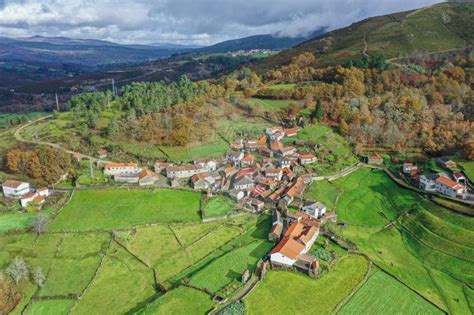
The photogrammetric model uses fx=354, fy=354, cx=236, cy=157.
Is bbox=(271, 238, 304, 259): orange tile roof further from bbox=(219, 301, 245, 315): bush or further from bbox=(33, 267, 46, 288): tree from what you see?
bbox=(33, 267, 46, 288): tree

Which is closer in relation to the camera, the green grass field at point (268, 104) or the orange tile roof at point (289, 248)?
the orange tile roof at point (289, 248)

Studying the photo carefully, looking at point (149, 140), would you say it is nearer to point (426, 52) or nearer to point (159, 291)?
point (159, 291)

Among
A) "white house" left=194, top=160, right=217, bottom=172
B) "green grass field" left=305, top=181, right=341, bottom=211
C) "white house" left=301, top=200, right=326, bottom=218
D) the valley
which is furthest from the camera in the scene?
"white house" left=194, top=160, right=217, bottom=172

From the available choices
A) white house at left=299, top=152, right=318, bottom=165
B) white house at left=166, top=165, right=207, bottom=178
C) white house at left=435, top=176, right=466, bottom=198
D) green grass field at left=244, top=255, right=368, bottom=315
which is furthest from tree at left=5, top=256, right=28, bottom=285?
white house at left=435, top=176, right=466, bottom=198

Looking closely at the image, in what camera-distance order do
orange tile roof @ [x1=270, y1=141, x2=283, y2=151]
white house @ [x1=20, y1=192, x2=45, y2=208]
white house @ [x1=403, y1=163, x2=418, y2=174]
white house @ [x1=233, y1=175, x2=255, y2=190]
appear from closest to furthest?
white house @ [x1=20, y1=192, x2=45, y2=208] → white house @ [x1=233, y1=175, x2=255, y2=190] → white house @ [x1=403, y1=163, x2=418, y2=174] → orange tile roof @ [x1=270, y1=141, x2=283, y2=151]

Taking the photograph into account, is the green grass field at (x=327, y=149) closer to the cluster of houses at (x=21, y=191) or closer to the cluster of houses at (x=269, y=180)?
the cluster of houses at (x=269, y=180)

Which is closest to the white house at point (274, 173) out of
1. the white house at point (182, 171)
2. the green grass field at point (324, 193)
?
the green grass field at point (324, 193)
